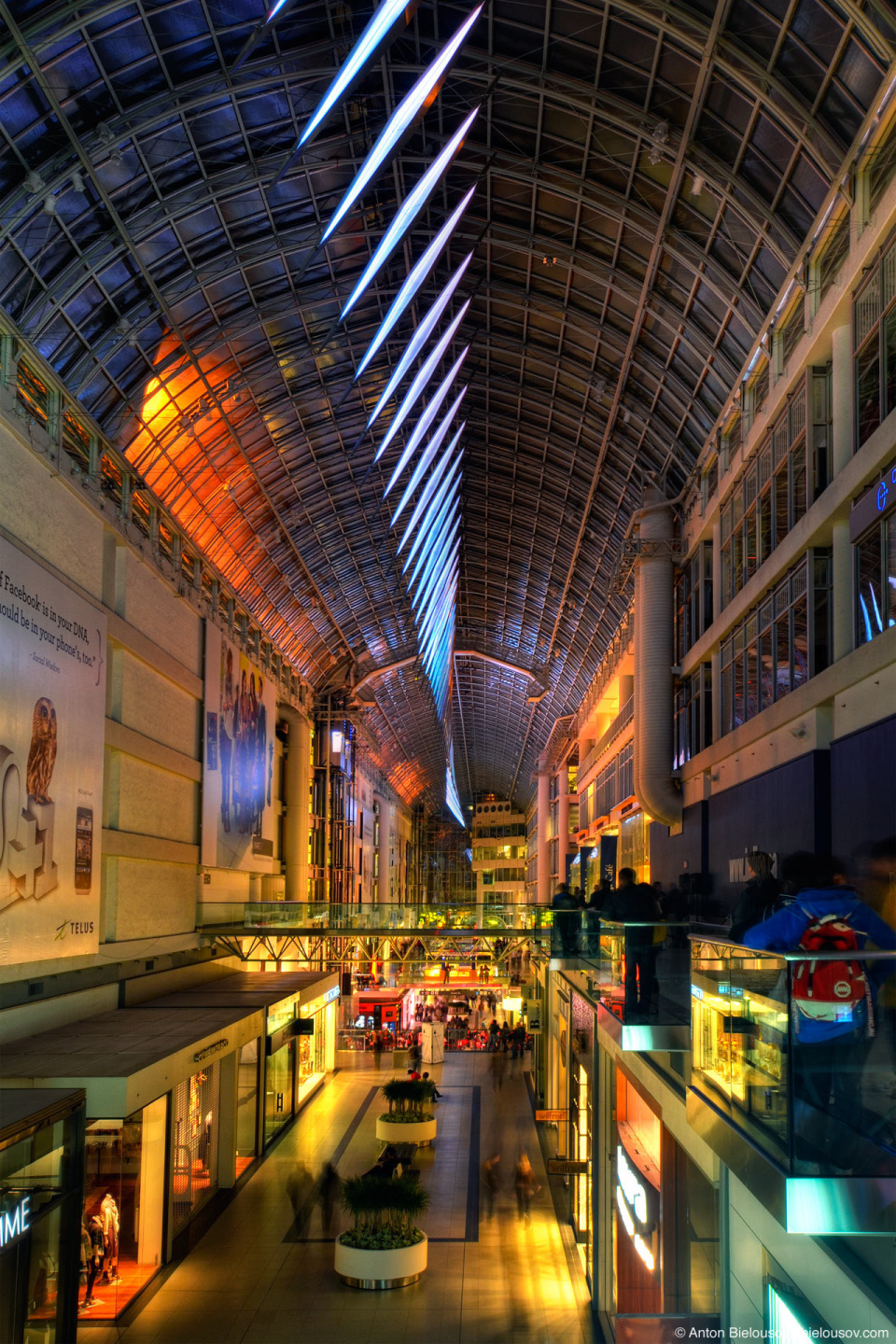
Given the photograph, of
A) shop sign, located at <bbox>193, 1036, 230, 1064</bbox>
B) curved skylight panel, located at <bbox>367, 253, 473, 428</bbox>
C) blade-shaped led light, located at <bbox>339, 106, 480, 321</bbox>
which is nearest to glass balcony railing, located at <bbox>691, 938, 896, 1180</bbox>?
shop sign, located at <bbox>193, 1036, 230, 1064</bbox>

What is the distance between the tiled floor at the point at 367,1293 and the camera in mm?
20094

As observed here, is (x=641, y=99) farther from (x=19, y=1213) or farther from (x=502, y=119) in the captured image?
(x=19, y=1213)

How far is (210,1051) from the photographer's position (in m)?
26.2

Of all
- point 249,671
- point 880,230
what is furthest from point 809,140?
point 249,671

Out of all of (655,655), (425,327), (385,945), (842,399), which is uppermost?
(425,327)

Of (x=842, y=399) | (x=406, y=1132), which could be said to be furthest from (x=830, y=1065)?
(x=406, y=1132)

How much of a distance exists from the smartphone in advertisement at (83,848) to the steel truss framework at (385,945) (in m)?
14.4

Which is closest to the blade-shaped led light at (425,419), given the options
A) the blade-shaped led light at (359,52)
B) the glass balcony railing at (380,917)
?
the glass balcony railing at (380,917)

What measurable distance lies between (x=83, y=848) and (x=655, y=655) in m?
19.9

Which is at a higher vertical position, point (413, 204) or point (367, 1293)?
point (413, 204)

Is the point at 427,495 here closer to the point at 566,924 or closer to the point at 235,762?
the point at 235,762

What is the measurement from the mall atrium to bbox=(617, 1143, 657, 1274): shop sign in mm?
358

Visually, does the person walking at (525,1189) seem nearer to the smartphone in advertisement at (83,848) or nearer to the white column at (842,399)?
the smartphone in advertisement at (83,848)

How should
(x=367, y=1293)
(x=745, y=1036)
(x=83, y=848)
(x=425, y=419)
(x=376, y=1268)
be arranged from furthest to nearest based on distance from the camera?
(x=425, y=419) → (x=83, y=848) → (x=376, y=1268) → (x=367, y=1293) → (x=745, y=1036)
